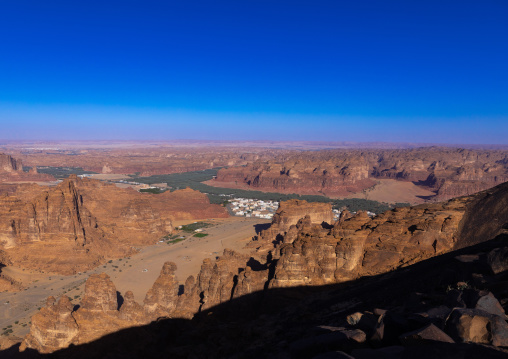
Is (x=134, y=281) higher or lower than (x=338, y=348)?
lower

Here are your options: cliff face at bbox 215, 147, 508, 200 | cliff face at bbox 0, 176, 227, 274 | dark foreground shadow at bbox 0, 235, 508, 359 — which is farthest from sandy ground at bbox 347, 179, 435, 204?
dark foreground shadow at bbox 0, 235, 508, 359

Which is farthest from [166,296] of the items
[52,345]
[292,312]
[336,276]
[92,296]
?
[336,276]

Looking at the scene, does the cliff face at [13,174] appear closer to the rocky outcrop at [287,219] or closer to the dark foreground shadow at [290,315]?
the rocky outcrop at [287,219]

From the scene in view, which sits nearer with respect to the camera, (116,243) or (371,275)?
(371,275)

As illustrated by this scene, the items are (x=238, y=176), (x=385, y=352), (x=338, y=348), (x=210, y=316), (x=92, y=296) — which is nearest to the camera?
(x=385, y=352)

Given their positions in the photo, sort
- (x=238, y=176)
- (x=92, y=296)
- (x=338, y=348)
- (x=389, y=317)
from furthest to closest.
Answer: (x=238, y=176)
(x=92, y=296)
(x=389, y=317)
(x=338, y=348)

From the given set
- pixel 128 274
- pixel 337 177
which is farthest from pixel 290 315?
pixel 337 177

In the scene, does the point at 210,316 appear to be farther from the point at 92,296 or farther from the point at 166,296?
the point at 92,296

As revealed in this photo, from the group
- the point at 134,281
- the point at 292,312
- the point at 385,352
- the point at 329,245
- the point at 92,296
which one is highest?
the point at 385,352
